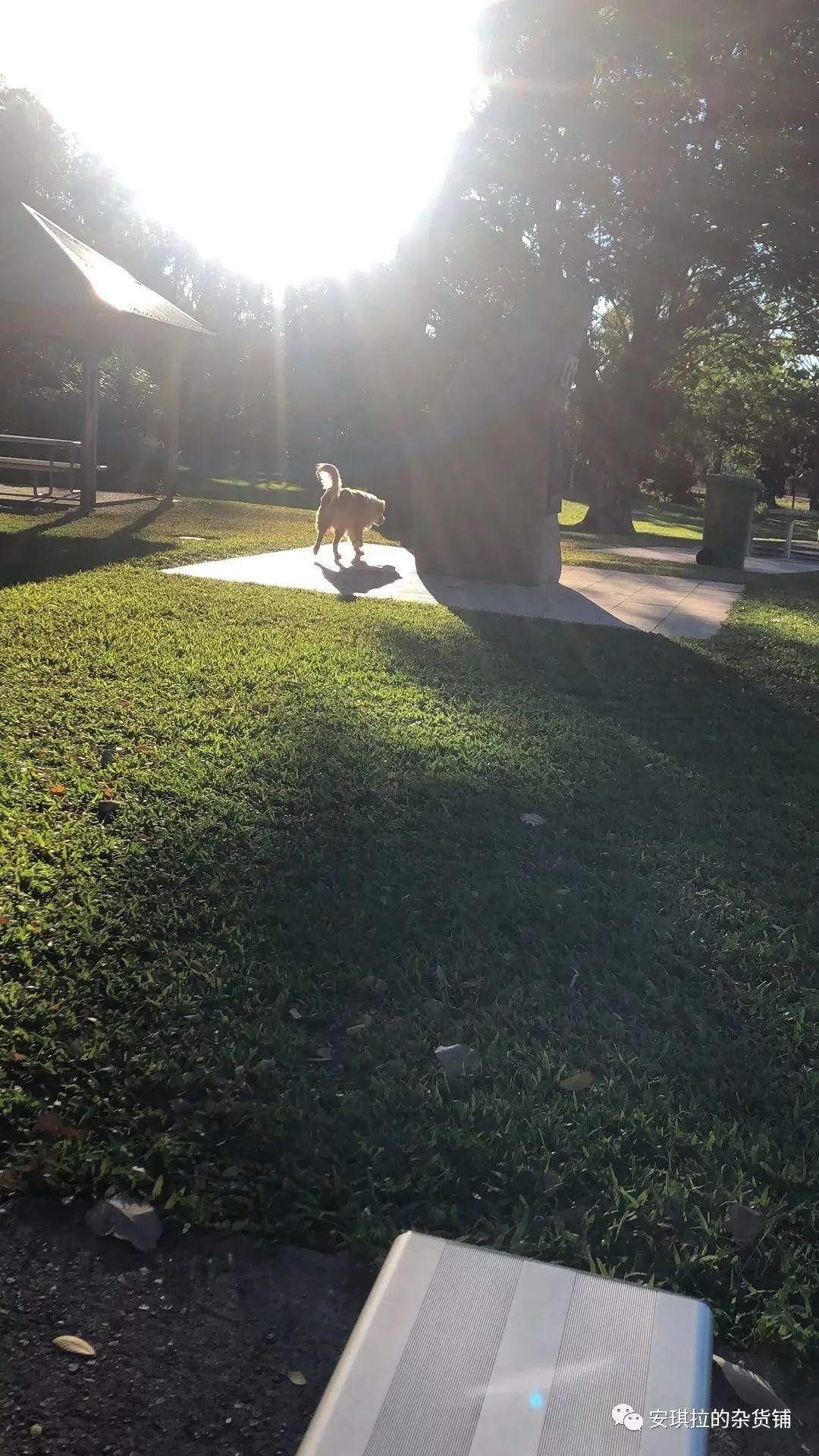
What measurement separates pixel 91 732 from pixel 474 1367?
377 cm

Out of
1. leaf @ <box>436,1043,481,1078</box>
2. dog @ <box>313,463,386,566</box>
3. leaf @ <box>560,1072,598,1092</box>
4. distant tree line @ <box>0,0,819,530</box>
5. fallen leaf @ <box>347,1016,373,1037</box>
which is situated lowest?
leaf @ <box>560,1072,598,1092</box>

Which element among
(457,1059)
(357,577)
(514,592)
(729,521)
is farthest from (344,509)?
(457,1059)

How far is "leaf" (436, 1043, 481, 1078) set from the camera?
2.60m

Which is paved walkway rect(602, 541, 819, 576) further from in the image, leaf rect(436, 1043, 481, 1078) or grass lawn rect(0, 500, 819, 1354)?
leaf rect(436, 1043, 481, 1078)

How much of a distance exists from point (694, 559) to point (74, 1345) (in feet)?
56.8

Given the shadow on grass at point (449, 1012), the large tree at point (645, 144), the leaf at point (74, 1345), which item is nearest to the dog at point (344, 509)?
the shadow on grass at point (449, 1012)

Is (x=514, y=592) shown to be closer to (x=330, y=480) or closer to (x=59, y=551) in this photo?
(x=330, y=480)

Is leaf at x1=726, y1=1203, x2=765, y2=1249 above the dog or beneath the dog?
beneath

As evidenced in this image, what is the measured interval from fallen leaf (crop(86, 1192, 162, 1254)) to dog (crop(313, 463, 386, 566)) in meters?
9.69

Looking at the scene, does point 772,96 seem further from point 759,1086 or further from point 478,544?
point 759,1086

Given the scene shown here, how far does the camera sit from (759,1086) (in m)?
2.57

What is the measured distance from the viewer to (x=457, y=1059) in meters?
2.63

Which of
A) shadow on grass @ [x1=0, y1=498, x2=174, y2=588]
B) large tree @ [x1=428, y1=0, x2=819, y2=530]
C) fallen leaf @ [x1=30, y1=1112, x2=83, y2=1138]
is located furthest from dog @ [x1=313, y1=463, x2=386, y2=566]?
fallen leaf @ [x1=30, y1=1112, x2=83, y2=1138]

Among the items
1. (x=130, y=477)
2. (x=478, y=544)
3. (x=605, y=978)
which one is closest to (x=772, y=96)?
(x=478, y=544)
